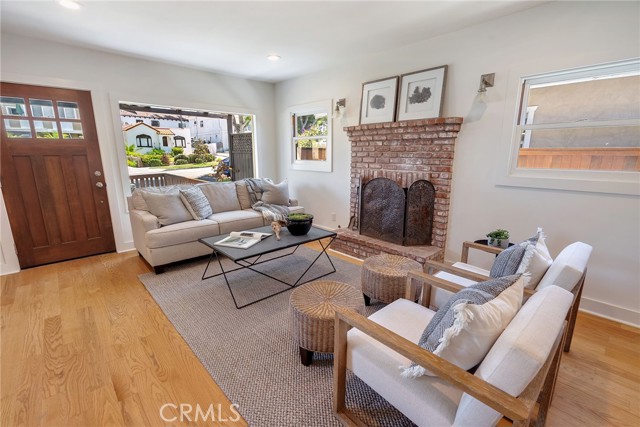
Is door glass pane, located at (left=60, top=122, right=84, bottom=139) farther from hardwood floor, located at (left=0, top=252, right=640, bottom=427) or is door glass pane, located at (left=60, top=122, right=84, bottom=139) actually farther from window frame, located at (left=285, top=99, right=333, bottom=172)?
window frame, located at (left=285, top=99, right=333, bottom=172)

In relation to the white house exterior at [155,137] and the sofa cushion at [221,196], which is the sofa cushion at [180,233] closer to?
the sofa cushion at [221,196]

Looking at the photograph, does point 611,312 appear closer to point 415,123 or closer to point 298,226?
point 415,123

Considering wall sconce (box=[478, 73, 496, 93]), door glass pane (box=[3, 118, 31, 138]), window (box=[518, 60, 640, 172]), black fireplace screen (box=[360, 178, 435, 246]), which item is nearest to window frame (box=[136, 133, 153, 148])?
door glass pane (box=[3, 118, 31, 138])

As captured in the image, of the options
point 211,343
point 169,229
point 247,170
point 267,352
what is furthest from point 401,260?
point 247,170

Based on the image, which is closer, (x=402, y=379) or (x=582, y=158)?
(x=402, y=379)

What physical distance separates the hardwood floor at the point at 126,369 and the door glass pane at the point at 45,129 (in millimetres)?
1689

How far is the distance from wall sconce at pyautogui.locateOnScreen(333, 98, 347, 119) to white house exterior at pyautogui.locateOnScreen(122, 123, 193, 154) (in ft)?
13.1

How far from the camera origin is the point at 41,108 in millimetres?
3023

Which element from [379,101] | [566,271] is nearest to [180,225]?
[379,101]

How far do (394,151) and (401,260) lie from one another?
1442 millimetres

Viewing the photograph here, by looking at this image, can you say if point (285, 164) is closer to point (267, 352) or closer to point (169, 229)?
point (169, 229)

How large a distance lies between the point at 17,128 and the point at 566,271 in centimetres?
477

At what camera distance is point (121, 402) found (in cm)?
148

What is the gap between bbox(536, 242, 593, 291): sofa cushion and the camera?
1.33 m
